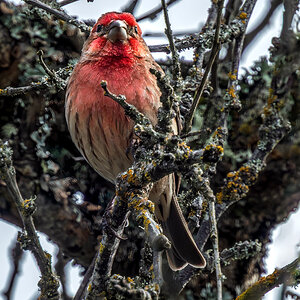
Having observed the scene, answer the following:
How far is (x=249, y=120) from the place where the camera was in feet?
14.5

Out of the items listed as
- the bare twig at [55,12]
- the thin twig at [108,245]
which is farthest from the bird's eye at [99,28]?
the thin twig at [108,245]

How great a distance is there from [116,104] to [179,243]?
1106mm

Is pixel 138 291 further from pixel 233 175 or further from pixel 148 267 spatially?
pixel 233 175

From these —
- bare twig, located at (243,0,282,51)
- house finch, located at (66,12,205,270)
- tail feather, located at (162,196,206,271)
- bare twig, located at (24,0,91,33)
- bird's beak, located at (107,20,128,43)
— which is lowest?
tail feather, located at (162,196,206,271)

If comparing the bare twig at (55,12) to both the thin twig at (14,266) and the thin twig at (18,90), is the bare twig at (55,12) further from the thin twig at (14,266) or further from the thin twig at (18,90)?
the thin twig at (14,266)

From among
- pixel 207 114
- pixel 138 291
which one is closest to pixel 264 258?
pixel 207 114

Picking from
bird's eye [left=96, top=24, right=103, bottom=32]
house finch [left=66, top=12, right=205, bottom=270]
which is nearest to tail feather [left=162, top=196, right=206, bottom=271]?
house finch [left=66, top=12, right=205, bottom=270]

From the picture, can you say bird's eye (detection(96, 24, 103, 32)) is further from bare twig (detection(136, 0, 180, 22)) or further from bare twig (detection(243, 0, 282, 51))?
bare twig (detection(243, 0, 282, 51))

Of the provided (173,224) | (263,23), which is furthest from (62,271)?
(263,23)

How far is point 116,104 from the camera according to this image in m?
3.69

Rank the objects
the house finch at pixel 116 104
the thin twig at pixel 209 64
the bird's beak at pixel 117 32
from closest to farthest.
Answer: the thin twig at pixel 209 64
the house finch at pixel 116 104
the bird's beak at pixel 117 32

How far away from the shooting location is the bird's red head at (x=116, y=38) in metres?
3.98

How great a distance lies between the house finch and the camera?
3.71 metres

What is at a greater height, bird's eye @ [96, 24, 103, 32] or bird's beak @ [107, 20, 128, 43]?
bird's eye @ [96, 24, 103, 32]
